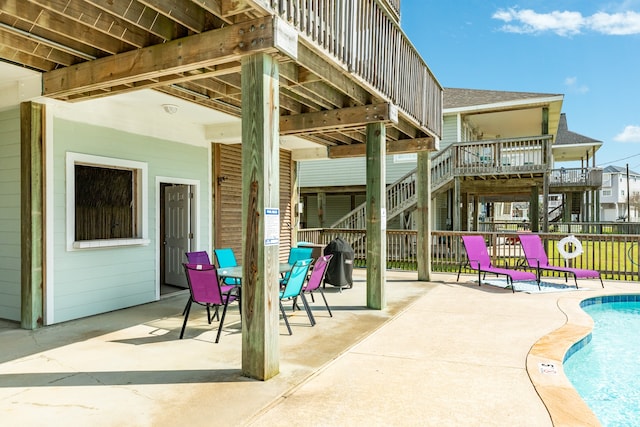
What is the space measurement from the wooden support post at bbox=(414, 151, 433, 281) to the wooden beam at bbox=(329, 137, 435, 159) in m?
0.32

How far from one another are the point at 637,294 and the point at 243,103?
24.0 ft

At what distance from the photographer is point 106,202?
19.7 ft

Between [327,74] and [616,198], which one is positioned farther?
[616,198]

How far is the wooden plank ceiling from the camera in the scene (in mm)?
3107

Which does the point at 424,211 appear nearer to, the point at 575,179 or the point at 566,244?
the point at 566,244

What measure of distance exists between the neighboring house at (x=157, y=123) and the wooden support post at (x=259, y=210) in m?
0.01

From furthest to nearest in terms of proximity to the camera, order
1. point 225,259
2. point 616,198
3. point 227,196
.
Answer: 1. point 616,198
2. point 227,196
3. point 225,259

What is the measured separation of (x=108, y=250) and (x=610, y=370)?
6027 mm

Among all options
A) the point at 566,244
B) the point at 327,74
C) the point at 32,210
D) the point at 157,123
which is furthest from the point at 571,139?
the point at 32,210

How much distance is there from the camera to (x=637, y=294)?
703cm

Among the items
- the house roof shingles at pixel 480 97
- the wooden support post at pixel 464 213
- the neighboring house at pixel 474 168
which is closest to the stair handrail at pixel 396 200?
the neighboring house at pixel 474 168

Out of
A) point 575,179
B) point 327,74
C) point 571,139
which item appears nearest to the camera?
point 327,74

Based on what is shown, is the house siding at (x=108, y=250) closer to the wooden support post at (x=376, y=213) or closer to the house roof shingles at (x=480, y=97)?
the wooden support post at (x=376, y=213)

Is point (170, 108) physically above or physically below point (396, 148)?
above
